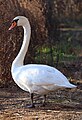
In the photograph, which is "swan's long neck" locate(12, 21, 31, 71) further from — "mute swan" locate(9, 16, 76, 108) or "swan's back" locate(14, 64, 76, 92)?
"swan's back" locate(14, 64, 76, 92)

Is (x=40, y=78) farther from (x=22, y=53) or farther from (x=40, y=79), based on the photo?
(x=22, y=53)

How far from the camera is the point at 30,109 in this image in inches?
308

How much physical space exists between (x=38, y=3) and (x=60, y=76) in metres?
Result: 4.45

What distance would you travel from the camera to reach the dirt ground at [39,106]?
292 inches

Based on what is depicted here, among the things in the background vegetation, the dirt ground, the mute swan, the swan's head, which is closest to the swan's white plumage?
the mute swan

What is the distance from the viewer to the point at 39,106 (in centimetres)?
799

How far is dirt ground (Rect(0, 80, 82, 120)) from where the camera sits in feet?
24.3

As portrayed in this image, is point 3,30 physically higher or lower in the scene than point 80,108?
higher

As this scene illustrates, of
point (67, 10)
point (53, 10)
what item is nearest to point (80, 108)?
point (53, 10)

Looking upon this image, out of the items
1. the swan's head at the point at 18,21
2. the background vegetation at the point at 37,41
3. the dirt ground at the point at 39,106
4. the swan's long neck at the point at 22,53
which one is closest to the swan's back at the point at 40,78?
the swan's long neck at the point at 22,53

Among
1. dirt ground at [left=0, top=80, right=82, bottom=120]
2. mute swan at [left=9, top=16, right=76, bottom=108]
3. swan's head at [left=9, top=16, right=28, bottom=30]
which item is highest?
swan's head at [left=9, top=16, right=28, bottom=30]

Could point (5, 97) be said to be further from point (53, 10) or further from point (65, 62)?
point (53, 10)

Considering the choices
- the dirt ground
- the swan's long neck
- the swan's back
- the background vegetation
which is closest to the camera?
the swan's back

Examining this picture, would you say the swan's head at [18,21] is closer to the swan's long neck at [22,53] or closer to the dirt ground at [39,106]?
the swan's long neck at [22,53]
